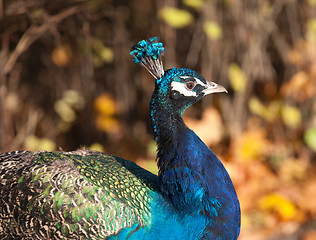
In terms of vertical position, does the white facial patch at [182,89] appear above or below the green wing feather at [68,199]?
above

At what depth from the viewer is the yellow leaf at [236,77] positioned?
472cm

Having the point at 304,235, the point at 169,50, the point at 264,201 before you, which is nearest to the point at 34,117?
the point at 169,50

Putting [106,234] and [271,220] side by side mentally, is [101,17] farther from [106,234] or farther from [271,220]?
[106,234]

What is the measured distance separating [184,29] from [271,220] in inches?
83.6

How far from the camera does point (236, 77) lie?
4734mm

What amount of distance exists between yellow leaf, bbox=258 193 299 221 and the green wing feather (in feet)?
6.44

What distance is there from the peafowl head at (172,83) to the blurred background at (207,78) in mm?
1702

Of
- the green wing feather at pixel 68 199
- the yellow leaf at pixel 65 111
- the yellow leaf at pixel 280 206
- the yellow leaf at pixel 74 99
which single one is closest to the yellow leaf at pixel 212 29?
the yellow leaf at pixel 280 206

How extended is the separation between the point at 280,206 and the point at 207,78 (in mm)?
1417

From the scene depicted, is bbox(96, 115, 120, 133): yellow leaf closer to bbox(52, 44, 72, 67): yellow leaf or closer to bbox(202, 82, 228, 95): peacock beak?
bbox(52, 44, 72, 67): yellow leaf

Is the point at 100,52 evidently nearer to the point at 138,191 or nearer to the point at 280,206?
the point at 280,206

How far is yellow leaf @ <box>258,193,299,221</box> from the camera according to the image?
4246 mm

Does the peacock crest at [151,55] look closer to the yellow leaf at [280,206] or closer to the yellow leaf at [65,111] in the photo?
the yellow leaf at [280,206]

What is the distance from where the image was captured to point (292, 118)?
5125 millimetres
